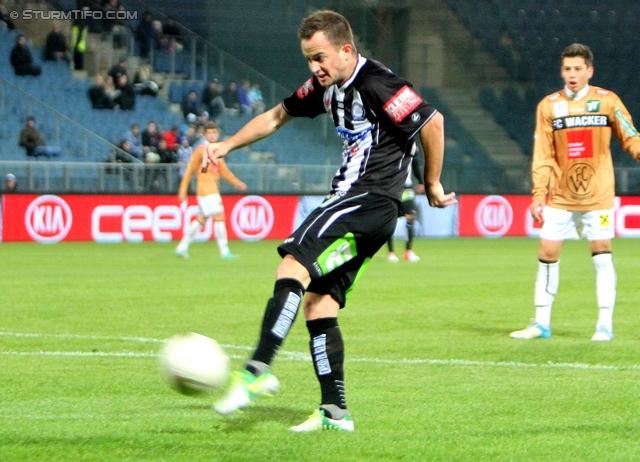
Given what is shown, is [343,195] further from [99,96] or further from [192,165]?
[99,96]

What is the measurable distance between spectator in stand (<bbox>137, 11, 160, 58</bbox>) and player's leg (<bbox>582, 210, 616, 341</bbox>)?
70.4ft

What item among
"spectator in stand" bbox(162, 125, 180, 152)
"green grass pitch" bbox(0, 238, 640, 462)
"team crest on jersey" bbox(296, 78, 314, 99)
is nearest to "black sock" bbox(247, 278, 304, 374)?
"green grass pitch" bbox(0, 238, 640, 462)

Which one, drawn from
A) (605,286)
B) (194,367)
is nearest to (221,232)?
(605,286)

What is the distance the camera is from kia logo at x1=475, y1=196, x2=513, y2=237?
26.6 metres

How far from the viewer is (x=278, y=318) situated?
4.64 meters

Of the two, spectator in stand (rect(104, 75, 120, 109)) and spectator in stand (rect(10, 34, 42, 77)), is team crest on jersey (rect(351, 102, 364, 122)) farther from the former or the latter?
spectator in stand (rect(10, 34, 42, 77))

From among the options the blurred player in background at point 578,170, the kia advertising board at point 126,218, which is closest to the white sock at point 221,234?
the kia advertising board at point 126,218

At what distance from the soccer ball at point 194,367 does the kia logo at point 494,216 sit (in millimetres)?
22481

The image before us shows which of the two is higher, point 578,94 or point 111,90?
point 111,90

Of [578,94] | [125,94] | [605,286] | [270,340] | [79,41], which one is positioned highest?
[79,41]

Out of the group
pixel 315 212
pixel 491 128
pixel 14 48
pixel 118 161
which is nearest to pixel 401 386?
pixel 315 212

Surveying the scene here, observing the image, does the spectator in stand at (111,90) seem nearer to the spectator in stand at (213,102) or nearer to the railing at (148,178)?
the spectator in stand at (213,102)

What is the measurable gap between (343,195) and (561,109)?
156 inches

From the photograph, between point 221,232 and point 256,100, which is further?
point 256,100
